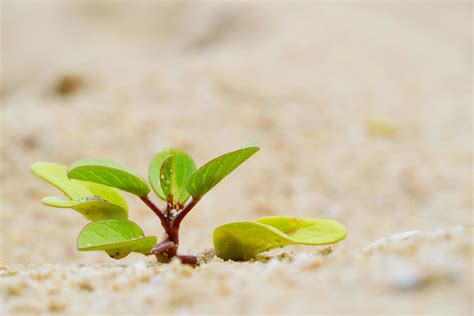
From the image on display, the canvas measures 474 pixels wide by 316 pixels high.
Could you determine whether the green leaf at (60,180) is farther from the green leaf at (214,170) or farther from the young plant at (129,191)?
the green leaf at (214,170)

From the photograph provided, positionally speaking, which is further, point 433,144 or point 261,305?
point 433,144

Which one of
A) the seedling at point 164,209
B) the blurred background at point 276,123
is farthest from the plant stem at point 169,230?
the blurred background at point 276,123

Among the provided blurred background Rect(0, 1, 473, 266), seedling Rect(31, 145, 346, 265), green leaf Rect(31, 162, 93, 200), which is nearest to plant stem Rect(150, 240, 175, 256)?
seedling Rect(31, 145, 346, 265)

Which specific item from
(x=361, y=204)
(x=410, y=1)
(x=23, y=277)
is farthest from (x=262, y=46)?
(x=23, y=277)

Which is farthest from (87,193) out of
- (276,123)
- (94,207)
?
(276,123)

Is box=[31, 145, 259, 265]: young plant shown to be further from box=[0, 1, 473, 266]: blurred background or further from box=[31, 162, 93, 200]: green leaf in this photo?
box=[0, 1, 473, 266]: blurred background

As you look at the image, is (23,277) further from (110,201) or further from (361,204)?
(361,204)

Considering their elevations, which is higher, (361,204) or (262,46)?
(262,46)

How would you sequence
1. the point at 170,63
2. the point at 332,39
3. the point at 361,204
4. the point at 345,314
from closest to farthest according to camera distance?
the point at 345,314 < the point at 361,204 < the point at 170,63 < the point at 332,39

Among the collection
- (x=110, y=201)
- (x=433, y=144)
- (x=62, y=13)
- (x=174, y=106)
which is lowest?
(x=110, y=201)
